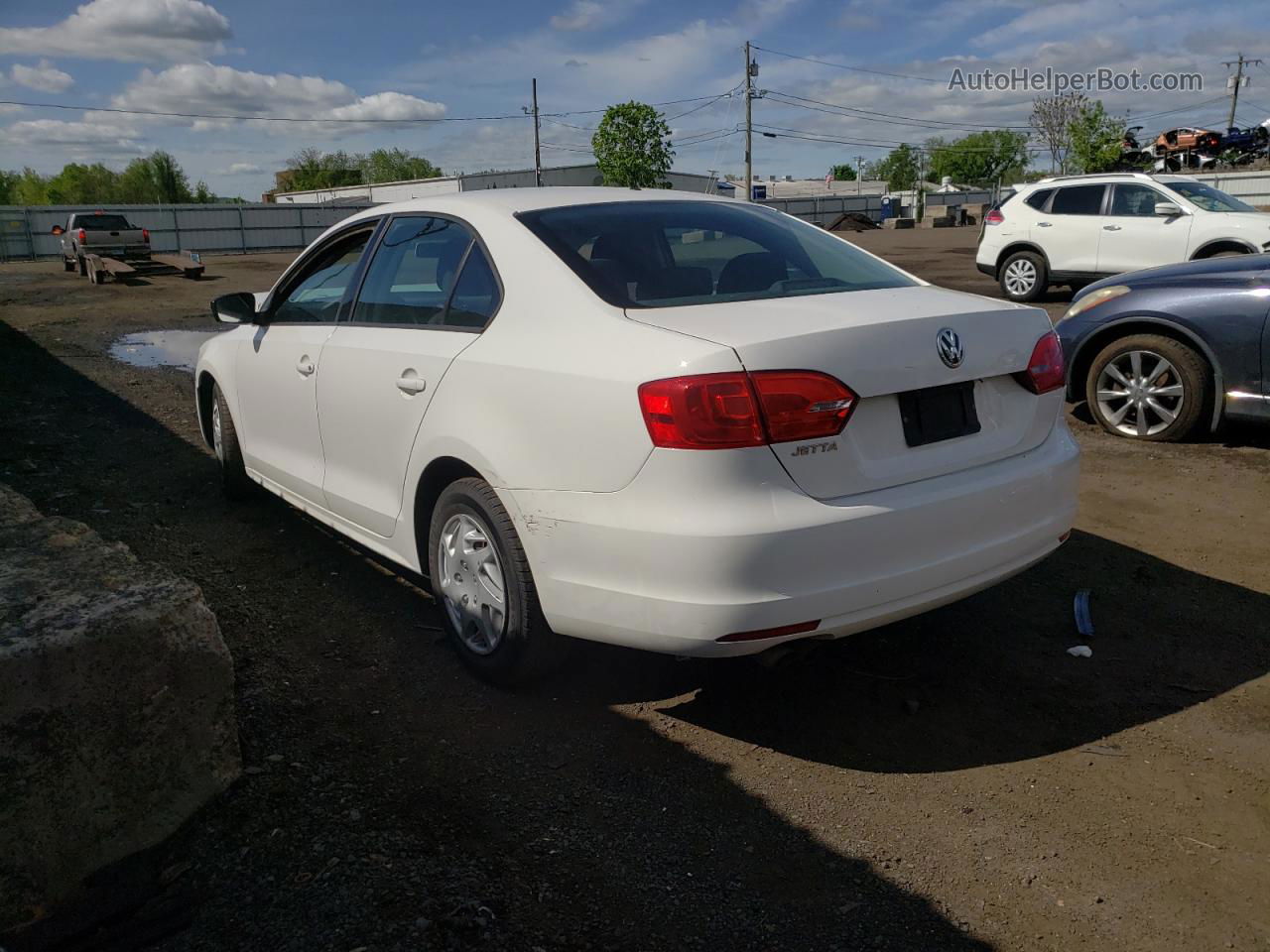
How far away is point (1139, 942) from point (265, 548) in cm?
410

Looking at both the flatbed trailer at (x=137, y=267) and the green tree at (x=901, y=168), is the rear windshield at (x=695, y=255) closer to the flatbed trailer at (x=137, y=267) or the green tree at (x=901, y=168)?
the flatbed trailer at (x=137, y=267)

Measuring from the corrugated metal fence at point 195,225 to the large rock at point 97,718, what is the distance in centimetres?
4341

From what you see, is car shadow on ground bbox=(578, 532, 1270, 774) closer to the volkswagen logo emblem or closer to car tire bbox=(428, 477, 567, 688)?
car tire bbox=(428, 477, 567, 688)

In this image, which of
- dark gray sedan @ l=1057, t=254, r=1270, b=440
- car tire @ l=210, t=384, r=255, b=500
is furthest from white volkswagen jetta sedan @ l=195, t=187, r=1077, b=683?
dark gray sedan @ l=1057, t=254, r=1270, b=440

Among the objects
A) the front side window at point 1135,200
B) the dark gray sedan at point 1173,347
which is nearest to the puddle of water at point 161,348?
the dark gray sedan at point 1173,347

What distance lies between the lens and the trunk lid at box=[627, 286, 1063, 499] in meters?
2.66

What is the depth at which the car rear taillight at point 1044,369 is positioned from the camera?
3.19m

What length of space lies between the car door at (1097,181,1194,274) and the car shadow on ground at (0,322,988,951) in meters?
12.2

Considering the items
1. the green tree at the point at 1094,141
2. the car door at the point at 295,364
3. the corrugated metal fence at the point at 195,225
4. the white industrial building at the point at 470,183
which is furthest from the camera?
the white industrial building at the point at 470,183

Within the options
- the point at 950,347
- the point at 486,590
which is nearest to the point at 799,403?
the point at 950,347

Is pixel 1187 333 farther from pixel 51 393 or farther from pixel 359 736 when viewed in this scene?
pixel 51 393

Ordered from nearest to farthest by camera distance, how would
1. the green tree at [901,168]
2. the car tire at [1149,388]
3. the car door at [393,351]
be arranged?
1. the car door at [393,351]
2. the car tire at [1149,388]
3. the green tree at [901,168]

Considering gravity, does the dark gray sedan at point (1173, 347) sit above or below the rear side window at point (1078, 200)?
below

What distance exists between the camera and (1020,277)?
49.0 ft
